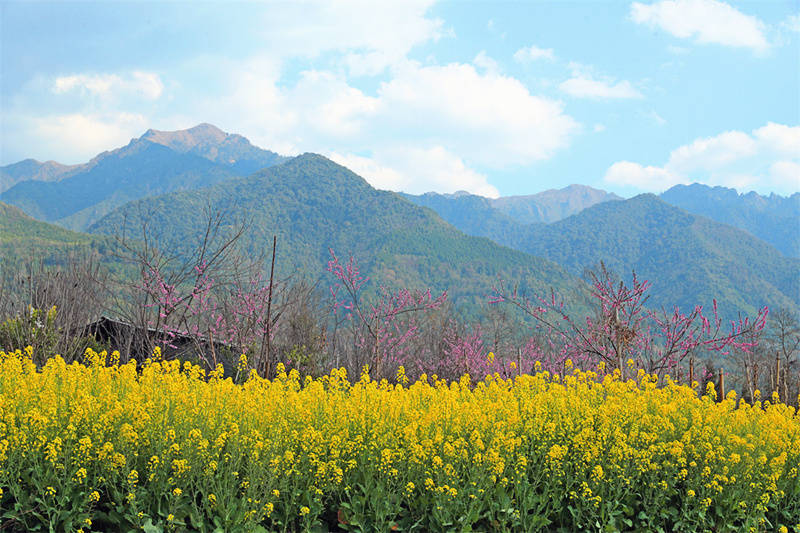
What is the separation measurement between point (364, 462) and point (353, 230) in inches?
5009

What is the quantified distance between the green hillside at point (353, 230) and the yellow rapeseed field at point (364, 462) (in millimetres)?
79341

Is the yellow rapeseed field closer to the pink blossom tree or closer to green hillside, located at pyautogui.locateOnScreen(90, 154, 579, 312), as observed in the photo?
the pink blossom tree

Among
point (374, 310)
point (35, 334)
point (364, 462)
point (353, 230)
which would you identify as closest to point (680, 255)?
point (353, 230)

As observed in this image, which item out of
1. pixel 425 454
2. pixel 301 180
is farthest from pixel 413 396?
pixel 301 180

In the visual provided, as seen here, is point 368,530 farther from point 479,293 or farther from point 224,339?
point 479,293

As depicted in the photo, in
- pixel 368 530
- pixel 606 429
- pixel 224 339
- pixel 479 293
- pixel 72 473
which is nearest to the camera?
pixel 72 473

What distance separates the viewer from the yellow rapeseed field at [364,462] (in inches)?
189

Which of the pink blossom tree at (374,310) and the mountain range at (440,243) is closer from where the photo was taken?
the pink blossom tree at (374,310)

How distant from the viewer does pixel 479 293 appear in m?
96.4

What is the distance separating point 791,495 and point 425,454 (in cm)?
394

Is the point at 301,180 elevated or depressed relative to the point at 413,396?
elevated

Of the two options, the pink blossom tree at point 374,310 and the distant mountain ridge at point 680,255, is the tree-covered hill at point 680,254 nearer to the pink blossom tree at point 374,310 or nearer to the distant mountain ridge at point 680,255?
the distant mountain ridge at point 680,255

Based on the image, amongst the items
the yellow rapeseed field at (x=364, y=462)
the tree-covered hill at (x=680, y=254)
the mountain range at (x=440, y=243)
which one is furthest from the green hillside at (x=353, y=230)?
the yellow rapeseed field at (x=364, y=462)

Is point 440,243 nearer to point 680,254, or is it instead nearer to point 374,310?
point 680,254
